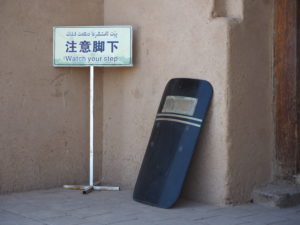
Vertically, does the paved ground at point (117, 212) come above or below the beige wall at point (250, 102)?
below

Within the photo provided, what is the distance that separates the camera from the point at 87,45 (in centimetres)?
588

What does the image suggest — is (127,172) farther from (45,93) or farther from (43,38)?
(43,38)

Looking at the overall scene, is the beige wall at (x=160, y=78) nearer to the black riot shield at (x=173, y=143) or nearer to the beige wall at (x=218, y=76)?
the beige wall at (x=218, y=76)

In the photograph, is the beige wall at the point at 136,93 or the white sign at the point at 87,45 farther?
the white sign at the point at 87,45

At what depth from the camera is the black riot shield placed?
201 inches

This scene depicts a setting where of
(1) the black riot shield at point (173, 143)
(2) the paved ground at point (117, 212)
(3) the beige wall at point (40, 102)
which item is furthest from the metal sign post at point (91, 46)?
(1) the black riot shield at point (173, 143)

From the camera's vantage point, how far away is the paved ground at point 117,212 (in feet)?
15.1

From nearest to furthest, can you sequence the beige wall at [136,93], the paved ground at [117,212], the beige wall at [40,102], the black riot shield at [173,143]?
the paved ground at [117,212], the black riot shield at [173,143], the beige wall at [136,93], the beige wall at [40,102]

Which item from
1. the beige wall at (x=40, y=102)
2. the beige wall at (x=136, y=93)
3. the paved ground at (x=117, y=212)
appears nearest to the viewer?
the paved ground at (x=117, y=212)

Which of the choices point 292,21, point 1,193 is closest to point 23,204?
point 1,193

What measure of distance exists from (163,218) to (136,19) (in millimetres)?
2398

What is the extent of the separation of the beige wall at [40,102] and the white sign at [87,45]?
0.18 metres

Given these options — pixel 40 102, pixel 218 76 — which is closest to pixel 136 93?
pixel 40 102

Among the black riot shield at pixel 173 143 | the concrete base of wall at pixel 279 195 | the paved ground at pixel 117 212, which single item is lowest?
the paved ground at pixel 117 212
